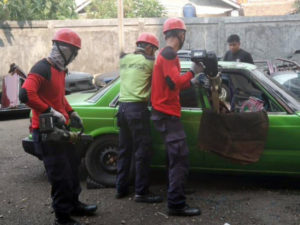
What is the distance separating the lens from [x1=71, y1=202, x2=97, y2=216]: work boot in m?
4.42

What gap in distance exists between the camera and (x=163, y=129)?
439 cm

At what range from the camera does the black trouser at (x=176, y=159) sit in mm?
4301

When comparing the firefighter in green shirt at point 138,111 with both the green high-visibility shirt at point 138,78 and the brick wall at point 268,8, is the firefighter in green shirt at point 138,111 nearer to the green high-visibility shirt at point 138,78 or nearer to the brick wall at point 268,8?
the green high-visibility shirt at point 138,78

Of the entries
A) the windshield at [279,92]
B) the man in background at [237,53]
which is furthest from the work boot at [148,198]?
the man in background at [237,53]

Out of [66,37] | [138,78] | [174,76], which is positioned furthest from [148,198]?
[66,37]

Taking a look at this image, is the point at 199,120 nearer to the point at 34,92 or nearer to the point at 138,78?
the point at 138,78

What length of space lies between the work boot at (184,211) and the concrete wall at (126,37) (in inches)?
543

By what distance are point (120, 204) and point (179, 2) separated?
25.0m

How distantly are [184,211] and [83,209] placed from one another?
1030 millimetres

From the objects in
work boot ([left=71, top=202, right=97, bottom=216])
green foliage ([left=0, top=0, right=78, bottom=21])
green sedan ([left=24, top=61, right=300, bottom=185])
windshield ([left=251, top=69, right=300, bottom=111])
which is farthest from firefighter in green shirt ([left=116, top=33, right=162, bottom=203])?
green foliage ([left=0, top=0, right=78, bottom=21])

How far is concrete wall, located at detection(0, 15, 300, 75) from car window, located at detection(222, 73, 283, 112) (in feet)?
41.3

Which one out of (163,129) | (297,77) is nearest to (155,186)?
(163,129)

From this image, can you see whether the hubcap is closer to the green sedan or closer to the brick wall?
the green sedan

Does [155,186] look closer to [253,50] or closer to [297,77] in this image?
[297,77]
